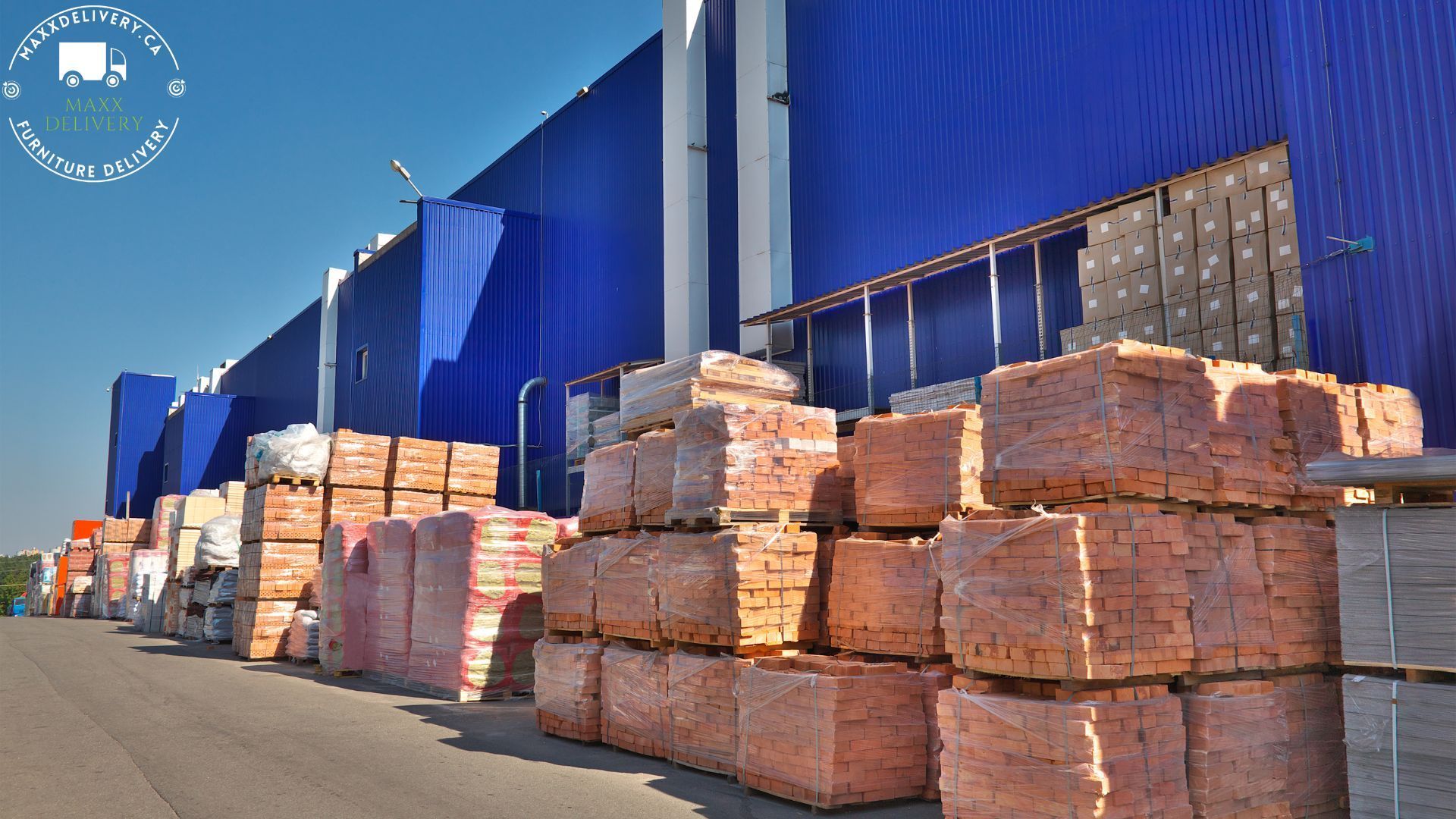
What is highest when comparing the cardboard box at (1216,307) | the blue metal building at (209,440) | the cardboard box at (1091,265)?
the blue metal building at (209,440)

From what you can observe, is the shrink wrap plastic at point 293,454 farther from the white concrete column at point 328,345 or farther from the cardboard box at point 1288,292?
the white concrete column at point 328,345

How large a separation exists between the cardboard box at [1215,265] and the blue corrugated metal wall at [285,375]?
96.7 feet

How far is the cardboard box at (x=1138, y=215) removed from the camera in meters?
10.5

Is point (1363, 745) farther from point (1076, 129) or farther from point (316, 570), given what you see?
point (316, 570)

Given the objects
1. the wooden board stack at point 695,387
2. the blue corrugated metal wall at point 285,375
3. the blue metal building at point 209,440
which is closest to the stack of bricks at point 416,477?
the wooden board stack at point 695,387

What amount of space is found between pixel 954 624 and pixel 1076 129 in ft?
27.7

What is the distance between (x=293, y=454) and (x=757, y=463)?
11902 millimetres

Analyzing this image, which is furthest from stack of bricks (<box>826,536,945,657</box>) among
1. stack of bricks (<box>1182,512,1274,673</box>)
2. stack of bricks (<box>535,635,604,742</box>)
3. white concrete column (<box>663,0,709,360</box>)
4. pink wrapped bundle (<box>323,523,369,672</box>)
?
white concrete column (<box>663,0,709,360</box>)

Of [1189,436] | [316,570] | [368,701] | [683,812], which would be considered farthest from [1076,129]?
[316,570]

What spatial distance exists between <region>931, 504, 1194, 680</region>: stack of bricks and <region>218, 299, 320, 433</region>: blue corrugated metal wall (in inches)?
1220

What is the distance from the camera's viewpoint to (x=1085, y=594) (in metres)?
5.52

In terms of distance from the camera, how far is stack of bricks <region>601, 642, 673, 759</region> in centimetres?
848

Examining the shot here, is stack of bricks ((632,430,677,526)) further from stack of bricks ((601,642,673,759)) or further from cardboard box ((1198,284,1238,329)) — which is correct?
cardboard box ((1198,284,1238,329))

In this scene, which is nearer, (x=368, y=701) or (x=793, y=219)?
(x=368, y=701)
